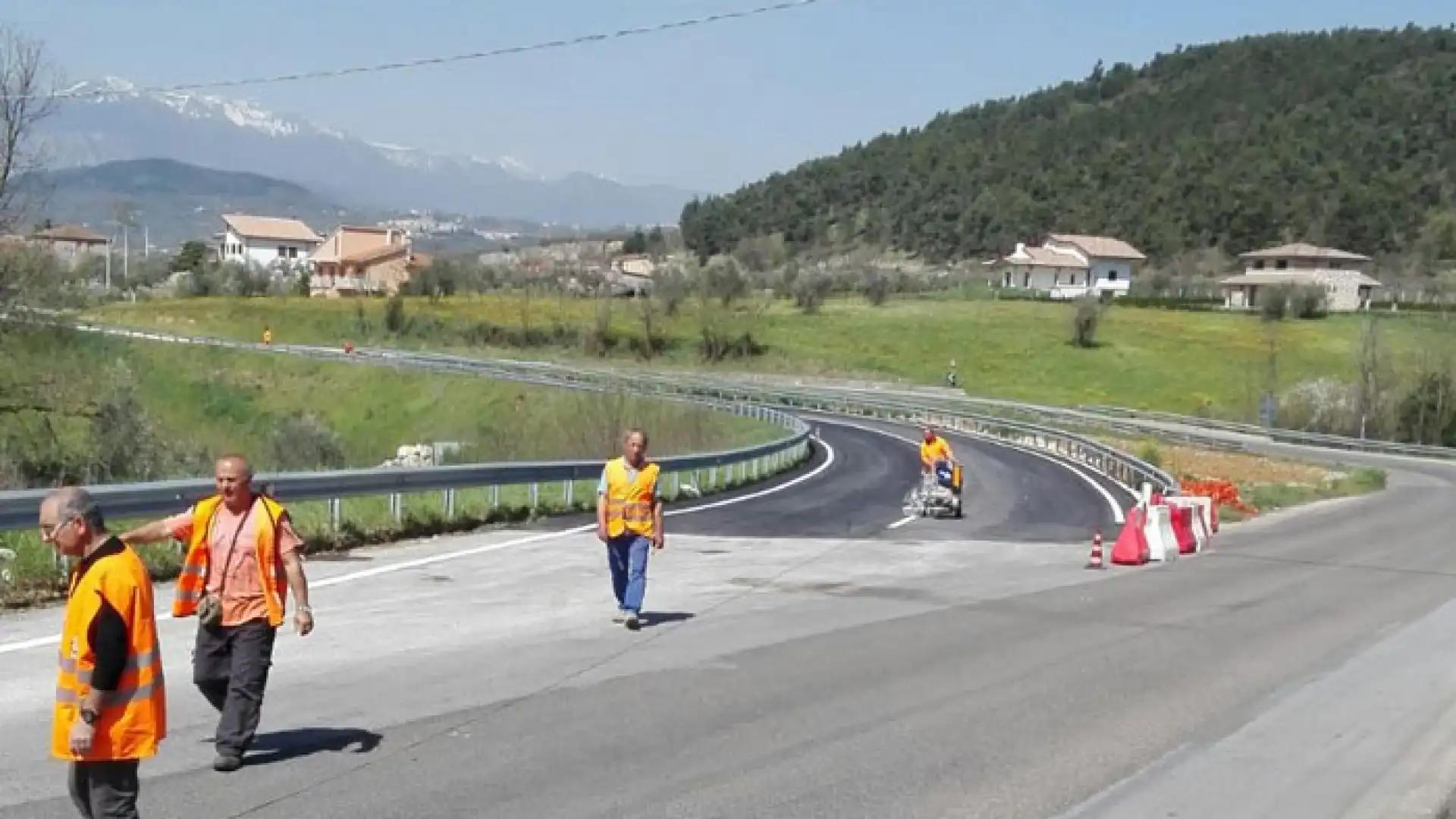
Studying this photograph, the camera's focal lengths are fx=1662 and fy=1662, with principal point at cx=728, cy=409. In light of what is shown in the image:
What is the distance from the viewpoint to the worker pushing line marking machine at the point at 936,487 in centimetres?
2791

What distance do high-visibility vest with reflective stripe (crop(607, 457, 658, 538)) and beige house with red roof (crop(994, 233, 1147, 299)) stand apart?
140994 mm

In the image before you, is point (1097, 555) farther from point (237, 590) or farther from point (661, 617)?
point (237, 590)

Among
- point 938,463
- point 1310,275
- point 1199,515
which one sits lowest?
point 1199,515

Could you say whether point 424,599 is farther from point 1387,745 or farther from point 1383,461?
point 1383,461

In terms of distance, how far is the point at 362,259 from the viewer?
570 feet

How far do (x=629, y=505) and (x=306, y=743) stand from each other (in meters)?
4.94

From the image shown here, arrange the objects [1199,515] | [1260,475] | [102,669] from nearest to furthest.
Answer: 1. [102,669]
2. [1199,515]
3. [1260,475]

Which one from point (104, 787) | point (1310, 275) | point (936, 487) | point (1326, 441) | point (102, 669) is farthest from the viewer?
point (1310, 275)

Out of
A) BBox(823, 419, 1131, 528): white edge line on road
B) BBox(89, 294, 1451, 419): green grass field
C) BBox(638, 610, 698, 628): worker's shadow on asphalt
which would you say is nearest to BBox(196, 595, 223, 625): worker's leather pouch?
BBox(638, 610, 698, 628): worker's shadow on asphalt

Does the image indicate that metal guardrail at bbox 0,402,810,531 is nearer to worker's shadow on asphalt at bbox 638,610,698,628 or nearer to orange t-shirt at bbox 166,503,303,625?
worker's shadow on asphalt at bbox 638,610,698,628

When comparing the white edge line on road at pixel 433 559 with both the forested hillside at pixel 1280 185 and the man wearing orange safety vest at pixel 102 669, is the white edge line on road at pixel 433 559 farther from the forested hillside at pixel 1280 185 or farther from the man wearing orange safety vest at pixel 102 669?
the forested hillside at pixel 1280 185

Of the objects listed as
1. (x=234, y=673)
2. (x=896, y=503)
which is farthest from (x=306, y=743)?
(x=896, y=503)

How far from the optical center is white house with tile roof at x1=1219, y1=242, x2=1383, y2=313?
12912 centimetres

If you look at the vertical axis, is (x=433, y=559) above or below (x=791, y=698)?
below
